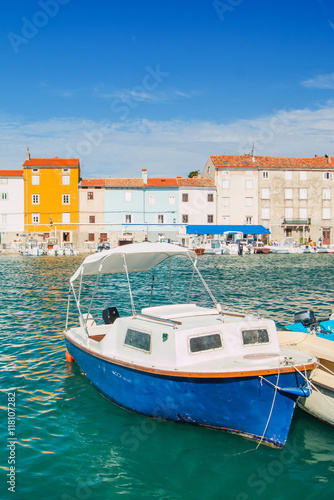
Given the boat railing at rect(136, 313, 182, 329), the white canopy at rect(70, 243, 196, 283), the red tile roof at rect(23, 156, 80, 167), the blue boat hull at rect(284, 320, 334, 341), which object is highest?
the red tile roof at rect(23, 156, 80, 167)

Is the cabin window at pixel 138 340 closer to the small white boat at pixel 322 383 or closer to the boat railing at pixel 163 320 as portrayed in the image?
the boat railing at pixel 163 320

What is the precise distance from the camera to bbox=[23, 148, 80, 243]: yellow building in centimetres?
6781

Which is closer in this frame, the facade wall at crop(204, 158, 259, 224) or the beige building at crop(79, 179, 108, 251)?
the beige building at crop(79, 179, 108, 251)

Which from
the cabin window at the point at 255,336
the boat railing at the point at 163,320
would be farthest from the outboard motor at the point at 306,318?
the boat railing at the point at 163,320

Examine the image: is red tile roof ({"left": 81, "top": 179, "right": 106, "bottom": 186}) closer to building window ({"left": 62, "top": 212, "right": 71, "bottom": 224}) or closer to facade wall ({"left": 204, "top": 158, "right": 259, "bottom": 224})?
building window ({"left": 62, "top": 212, "right": 71, "bottom": 224})

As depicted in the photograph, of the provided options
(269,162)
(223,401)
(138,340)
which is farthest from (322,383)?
(269,162)

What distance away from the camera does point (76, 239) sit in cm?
6788

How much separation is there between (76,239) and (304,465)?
62.9 meters

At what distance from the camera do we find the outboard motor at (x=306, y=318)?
38.9 feet

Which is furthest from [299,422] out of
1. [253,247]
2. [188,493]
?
[253,247]

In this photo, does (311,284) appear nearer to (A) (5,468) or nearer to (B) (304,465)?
(B) (304,465)

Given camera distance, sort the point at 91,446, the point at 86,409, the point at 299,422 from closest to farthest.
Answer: the point at 91,446
the point at 299,422
the point at 86,409

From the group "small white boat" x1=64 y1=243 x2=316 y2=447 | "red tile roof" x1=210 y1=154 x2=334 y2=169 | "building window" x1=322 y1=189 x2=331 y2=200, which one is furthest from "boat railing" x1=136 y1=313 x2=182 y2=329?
"building window" x1=322 y1=189 x2=331 y2=200

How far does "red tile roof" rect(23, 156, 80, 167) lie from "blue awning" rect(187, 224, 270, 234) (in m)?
20.5
